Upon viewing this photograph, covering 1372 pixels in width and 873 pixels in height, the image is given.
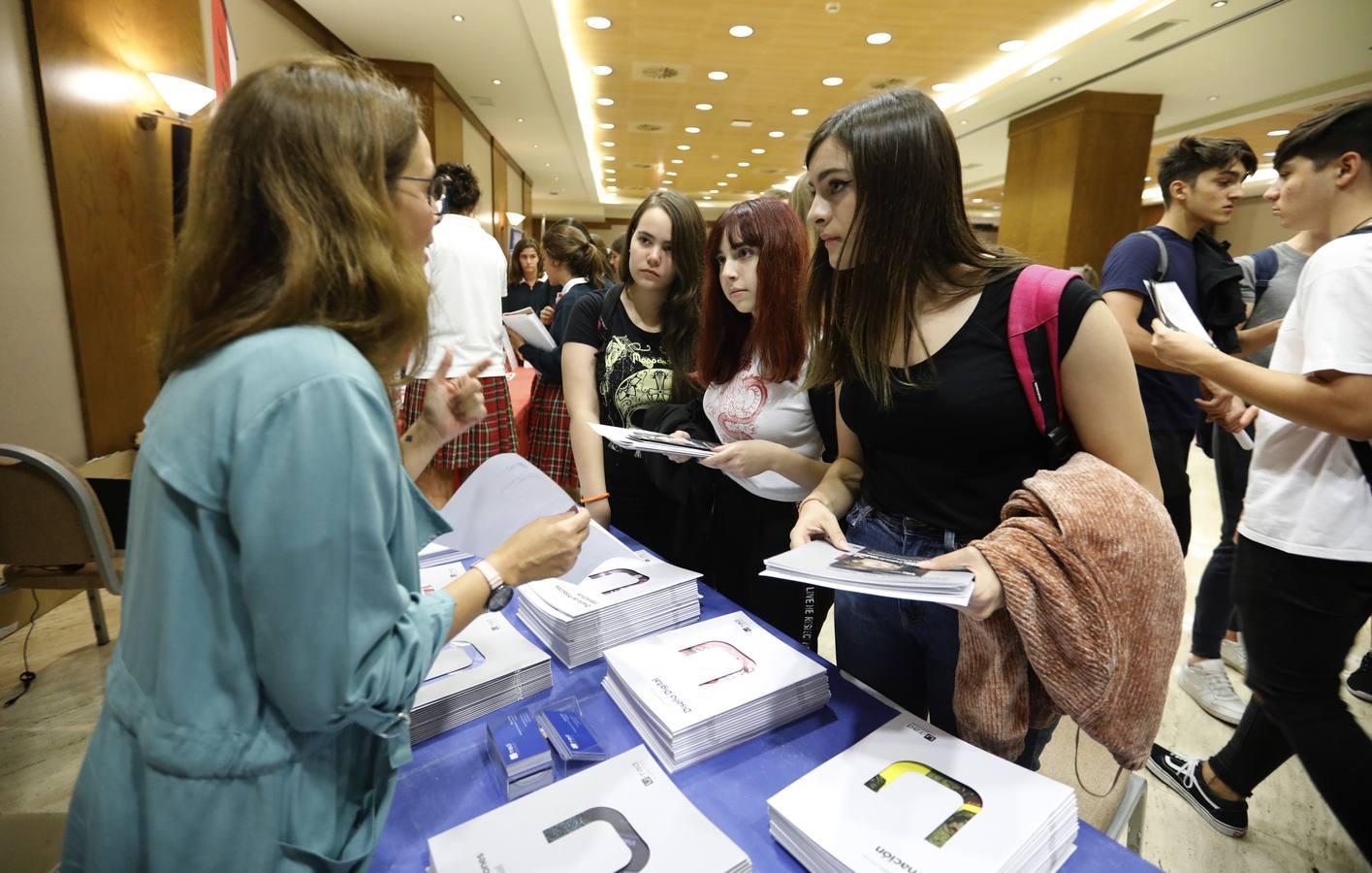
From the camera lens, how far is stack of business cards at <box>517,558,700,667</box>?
3.76ft

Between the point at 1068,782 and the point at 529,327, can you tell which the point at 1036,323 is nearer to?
the point at 1068,782

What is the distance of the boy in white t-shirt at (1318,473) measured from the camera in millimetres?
1223

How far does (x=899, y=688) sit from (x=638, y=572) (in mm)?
544

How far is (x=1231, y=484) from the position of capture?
237 centimetres

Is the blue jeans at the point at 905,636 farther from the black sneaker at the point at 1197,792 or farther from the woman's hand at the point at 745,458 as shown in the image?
the black sneaker at the point at 1197,792

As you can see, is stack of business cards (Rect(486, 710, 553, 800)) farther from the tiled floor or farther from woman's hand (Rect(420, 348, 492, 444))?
the tiled floor

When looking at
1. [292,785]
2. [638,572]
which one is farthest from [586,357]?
[292,785]

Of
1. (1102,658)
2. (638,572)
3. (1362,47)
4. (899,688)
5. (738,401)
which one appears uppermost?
(1362,47)

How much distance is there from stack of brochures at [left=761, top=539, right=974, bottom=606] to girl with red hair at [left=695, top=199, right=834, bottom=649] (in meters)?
→ 0.53

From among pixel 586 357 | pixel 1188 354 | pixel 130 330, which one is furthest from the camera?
pixel 130 330

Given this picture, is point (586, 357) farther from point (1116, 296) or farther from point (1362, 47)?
point (1362, 47)

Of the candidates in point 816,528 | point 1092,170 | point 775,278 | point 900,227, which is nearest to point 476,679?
point 816,528

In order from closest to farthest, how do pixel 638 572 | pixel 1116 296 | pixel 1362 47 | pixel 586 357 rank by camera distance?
pixel 638 572
pixel 586 357
pixel 1116 296
pixel 1362 47

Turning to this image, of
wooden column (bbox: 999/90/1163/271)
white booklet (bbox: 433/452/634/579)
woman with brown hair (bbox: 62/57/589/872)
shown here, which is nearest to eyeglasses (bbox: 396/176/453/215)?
woman with brown hair (bbox: 62/57/589/872)
